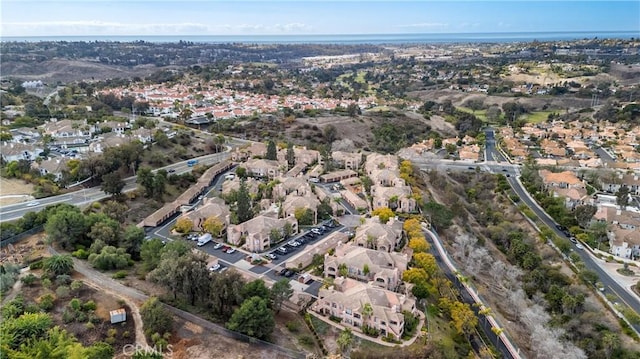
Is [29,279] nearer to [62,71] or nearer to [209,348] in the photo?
[209,348]

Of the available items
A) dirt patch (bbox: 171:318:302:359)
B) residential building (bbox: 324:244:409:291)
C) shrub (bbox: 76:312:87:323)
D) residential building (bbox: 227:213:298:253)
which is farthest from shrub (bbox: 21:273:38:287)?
residential building (bbox: 324:244:409:291)

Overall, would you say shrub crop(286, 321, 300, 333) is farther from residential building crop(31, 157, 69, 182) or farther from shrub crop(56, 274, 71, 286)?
residential building crop(31, 157, 69, 182)

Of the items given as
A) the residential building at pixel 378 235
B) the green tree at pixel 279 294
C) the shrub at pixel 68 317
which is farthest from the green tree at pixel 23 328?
the residential building at pixel 378 235

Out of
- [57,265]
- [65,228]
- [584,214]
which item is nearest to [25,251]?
[65,228]

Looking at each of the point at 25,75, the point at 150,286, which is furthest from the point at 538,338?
the point at 25,75

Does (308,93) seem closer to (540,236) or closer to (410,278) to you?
(540,236)
